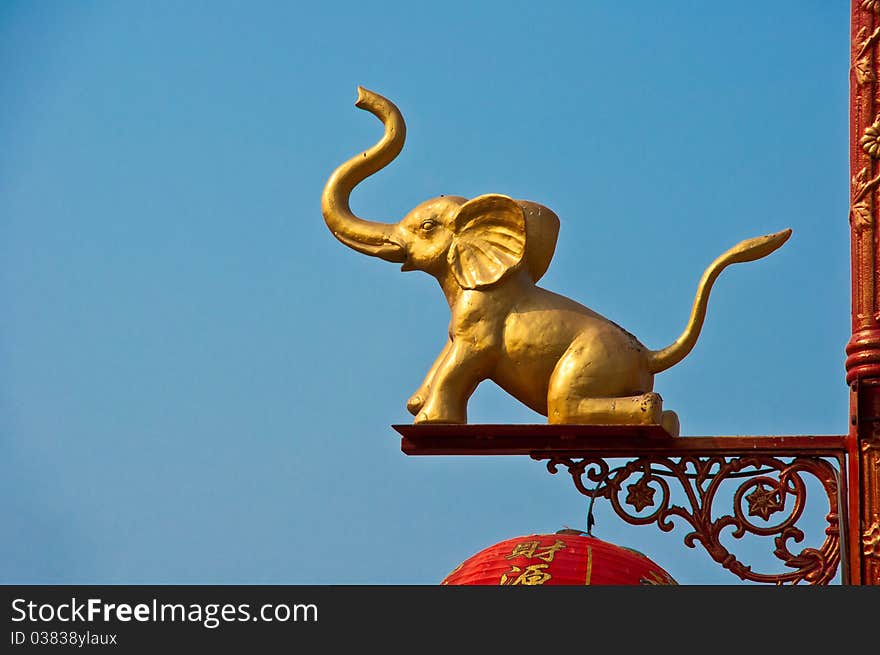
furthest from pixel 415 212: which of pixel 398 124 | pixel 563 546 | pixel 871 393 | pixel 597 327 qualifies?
pixel 871 393

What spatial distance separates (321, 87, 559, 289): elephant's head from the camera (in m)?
9.24

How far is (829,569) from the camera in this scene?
8.38m

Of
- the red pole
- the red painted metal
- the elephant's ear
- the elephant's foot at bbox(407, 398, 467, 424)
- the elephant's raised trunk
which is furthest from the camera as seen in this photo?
the elephant's raised trunk

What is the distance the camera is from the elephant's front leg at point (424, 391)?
9031mm

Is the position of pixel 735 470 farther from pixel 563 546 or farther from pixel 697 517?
pixel 563 546

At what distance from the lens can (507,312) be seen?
914cm

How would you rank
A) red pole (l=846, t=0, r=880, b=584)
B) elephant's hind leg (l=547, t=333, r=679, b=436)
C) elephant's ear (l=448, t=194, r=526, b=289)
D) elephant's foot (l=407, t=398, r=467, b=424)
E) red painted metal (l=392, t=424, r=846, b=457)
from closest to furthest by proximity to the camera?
1. red pole (l=846, t=0, r=880, b=584)
2. red painted metal (l=392, t=424, r=846, b=457)
3. elephant's hind leg (l=547, t=333, r=679, b=436)
4. elephant's foot (l=407, t=398, r=467, b=424)
5. elephant's ear (l=448, t=194, r=526, b=289)

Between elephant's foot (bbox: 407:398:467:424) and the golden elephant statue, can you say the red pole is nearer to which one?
the golden elephant statue

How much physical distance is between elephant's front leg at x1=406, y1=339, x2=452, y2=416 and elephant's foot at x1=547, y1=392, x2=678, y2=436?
53cm

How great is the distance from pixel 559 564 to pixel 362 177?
6.48 feet

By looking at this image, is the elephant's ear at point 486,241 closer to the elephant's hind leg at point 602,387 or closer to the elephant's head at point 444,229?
the elephant's head at point 444,229

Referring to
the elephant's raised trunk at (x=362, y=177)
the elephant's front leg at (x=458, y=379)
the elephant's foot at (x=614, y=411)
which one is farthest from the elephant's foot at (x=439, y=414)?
the elephant's raised trunk at (x=362, y=177)

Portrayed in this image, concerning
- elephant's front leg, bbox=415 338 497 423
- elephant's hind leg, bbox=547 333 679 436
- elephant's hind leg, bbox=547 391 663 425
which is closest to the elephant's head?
elephant's front leg, bbox=415 338 497 423

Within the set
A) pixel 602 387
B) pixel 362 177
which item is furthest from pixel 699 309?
pixel 362 177
